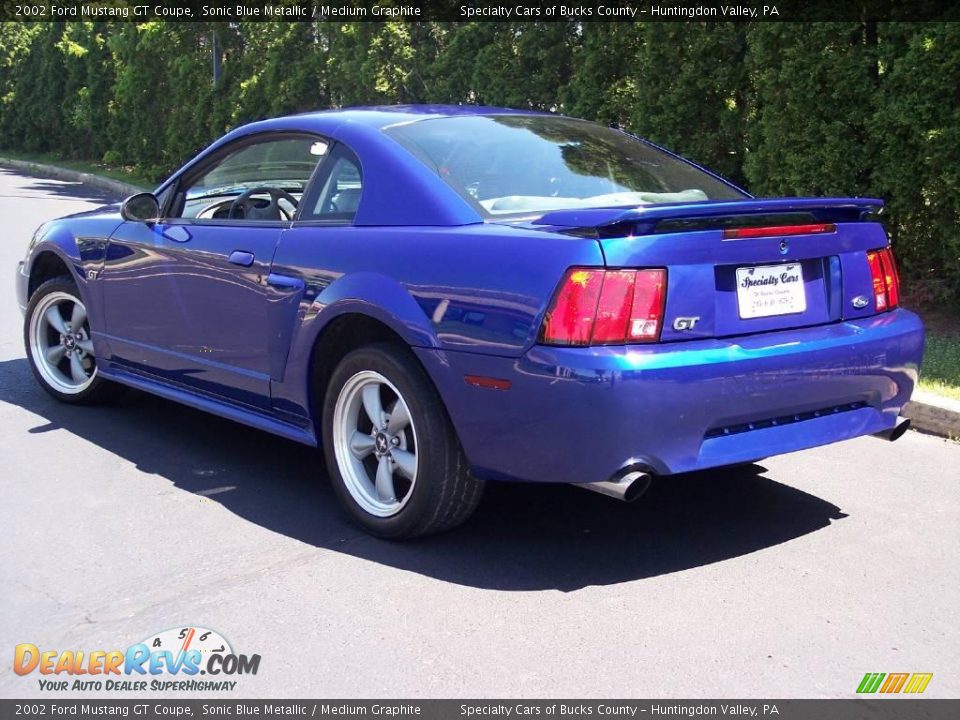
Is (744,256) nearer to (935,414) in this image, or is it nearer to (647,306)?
(647,306)

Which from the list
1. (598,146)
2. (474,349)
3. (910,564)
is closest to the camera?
(474,349)

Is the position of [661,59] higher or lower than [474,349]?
higher

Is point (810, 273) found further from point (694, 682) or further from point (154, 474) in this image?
point (154, 474)

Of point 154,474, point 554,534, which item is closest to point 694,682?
point 554,534

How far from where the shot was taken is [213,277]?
198 inches

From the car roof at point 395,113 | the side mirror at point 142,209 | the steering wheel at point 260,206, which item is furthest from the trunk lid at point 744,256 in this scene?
the side mirror at point 142,209

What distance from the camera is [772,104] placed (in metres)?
8.94

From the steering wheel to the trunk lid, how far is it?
1.71 meters

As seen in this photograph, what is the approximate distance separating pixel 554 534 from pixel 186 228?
2194 millimetres

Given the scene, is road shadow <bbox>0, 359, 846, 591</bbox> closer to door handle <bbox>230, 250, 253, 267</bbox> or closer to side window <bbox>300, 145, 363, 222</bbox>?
door handle <bbox>230, 250, 253, 267</bbox>

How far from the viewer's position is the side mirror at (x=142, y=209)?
5629 millimetres

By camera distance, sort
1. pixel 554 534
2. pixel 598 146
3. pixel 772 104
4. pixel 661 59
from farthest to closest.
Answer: pixel 661 59, pixel 772 104, pixel 598 146, pixel 554 534

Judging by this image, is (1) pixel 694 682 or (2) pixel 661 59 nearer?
(1) pixel 694 682

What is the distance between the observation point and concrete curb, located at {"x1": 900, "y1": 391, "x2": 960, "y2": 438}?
19.1 feet
